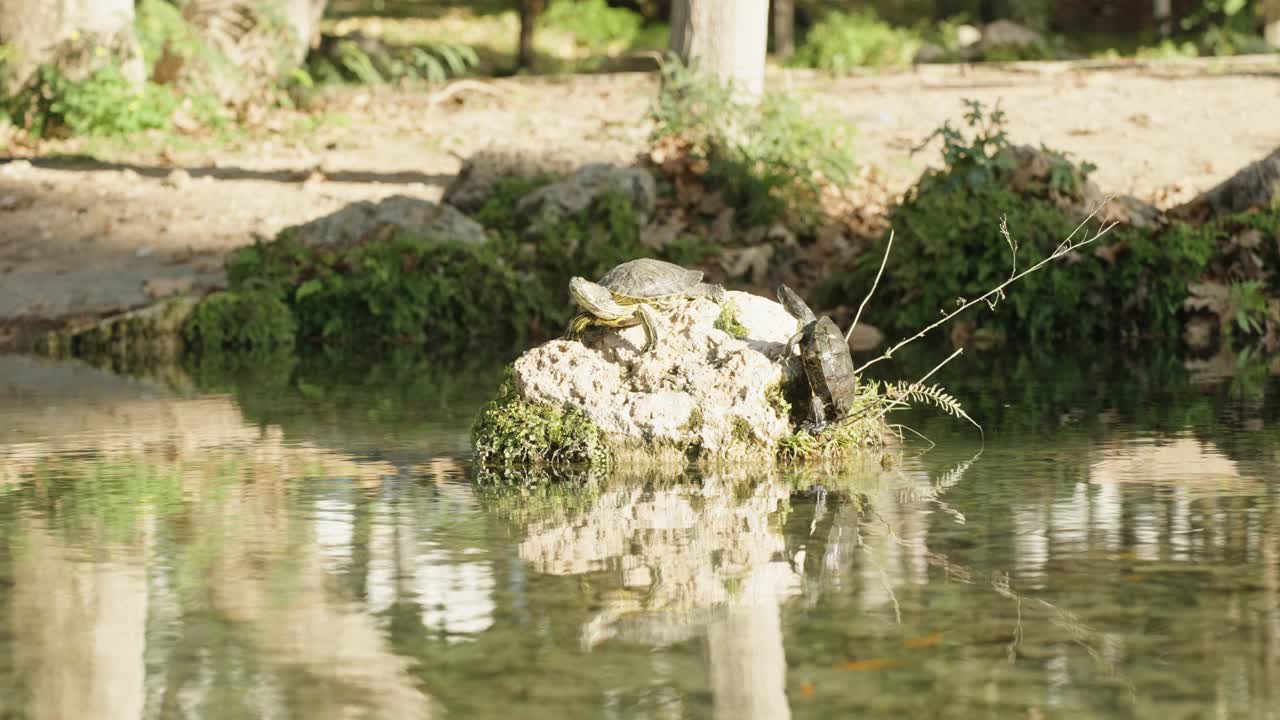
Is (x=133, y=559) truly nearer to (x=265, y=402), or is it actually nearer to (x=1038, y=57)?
(x=265, y=402)

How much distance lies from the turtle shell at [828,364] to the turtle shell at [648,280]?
0.59m

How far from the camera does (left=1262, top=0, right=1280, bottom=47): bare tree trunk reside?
1043 inches

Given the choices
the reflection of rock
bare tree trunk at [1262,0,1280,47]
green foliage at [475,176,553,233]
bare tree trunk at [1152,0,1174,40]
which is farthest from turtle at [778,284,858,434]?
bare tree trunk at [1152,0,1174,40]

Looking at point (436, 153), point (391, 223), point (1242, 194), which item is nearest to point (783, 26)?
point (436, 153)

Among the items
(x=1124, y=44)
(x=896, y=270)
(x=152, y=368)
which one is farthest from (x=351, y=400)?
(x=1124, y=44)

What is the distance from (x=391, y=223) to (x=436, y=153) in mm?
4044

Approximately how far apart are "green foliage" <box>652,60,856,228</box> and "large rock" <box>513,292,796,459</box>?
8140 millimetres

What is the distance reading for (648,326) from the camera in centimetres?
766

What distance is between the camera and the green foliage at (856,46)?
27062mm

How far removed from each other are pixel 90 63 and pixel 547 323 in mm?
8148

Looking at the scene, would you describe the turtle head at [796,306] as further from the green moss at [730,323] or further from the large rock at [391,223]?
the large rock at [391,223]

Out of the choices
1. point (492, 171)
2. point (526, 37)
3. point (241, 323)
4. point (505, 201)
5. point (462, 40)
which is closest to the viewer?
point (241, 323)

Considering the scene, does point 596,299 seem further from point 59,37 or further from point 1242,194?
point 59,37

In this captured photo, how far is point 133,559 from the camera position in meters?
5.94
